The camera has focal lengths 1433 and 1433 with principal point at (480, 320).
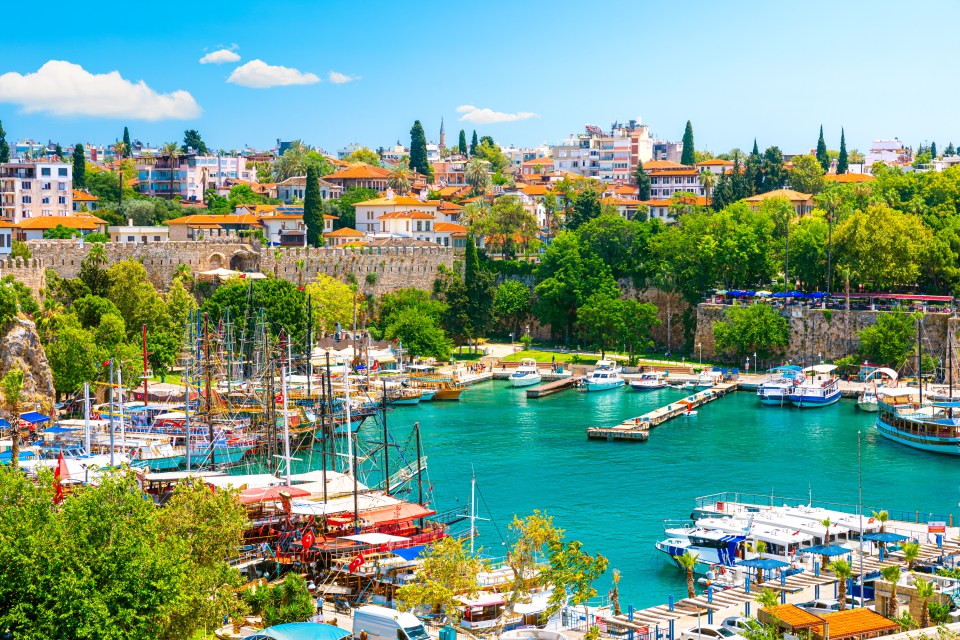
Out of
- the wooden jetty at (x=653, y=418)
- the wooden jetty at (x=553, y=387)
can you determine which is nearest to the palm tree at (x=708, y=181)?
the wooden jetty at (x=553, y=387)

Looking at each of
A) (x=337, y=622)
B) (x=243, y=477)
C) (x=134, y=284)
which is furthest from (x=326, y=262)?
(x=337, y=622)

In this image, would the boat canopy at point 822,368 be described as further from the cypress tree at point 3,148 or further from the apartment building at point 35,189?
the cypress tree at point 3,148

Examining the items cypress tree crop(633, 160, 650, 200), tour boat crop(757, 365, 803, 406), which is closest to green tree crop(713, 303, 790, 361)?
tour boat crop(757, 365, 803, 406)

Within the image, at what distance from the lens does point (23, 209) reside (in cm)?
9650

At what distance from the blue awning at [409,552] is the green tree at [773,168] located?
67.5 m

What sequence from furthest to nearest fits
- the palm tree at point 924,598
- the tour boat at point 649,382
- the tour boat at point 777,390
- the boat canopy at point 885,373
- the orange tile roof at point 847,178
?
1. the orange tile roof at point 847,178
2. the tour boat at point 649,382
3. the tour boat at point 777,390
4. the boat canopy at point 885,373
5. the palm tree at point 924,598

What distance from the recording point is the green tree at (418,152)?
120 meters

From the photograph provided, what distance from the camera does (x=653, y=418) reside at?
190ft

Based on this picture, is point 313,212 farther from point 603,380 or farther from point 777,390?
point 777,390

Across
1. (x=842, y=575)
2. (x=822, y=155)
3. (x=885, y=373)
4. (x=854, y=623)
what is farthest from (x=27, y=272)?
(x=822, y=155)

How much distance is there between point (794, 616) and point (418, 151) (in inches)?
3830

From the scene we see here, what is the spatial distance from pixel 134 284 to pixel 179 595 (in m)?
43.6

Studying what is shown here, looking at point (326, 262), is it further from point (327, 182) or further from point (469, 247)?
point (327, 182)

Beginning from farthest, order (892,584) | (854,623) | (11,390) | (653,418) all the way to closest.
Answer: (653,418)
(11,390)
(892,584)
(854,623)
